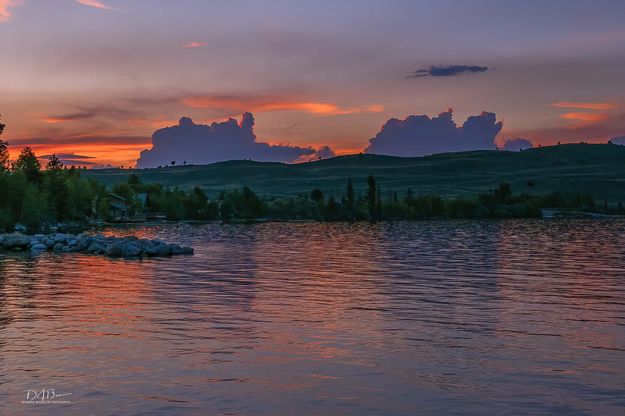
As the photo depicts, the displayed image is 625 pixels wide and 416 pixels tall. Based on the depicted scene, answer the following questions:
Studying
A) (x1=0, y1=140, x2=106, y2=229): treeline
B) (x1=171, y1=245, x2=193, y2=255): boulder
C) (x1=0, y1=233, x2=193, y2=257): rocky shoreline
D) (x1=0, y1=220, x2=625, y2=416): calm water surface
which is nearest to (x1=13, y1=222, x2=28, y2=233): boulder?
(x1=0, y1=140, x2=106, y2=229): treeline

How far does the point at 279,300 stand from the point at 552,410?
21148 mm

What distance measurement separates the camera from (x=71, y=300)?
124ft

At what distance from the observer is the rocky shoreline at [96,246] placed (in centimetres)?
7019

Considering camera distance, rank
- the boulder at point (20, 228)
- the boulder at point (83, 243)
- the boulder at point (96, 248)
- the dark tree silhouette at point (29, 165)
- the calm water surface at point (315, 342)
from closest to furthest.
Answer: the calm water surface at point (315, 342)
the boulder at point (96, 248)
the boulder at point (83, 243)
the boulder at point (20, 228)
the dark tree silhouette at point (29, 165)

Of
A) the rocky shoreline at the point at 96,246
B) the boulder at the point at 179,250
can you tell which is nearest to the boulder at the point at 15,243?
the rocky shoreline at the point at 96,246

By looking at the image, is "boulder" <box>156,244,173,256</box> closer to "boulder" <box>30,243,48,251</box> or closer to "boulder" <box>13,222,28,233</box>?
"boulder" <box>30,243,48,251</box>

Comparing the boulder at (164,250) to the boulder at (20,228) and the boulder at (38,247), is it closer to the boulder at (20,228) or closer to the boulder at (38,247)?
the boulder at (38,247)

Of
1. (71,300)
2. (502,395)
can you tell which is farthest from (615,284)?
(71,300)
